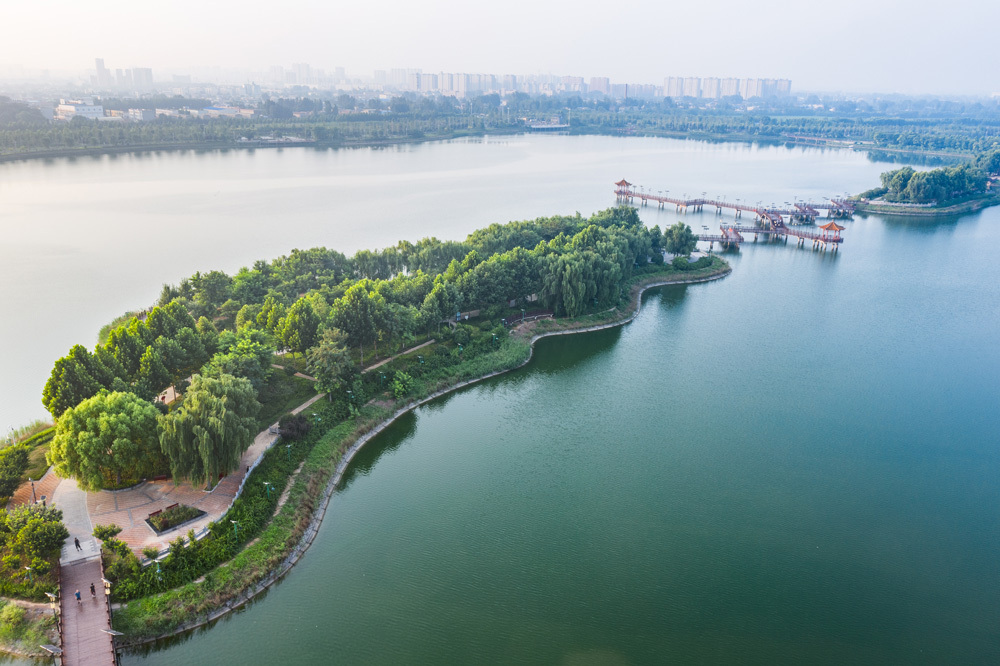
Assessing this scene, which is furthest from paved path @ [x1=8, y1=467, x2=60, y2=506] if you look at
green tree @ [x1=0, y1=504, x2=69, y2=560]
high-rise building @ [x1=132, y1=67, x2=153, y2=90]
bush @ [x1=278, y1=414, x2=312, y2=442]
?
high-rise building @ [x1=132, y1=67, x2=153, y2=90]

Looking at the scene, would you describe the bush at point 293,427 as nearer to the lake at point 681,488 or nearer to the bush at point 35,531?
the lake at point 681,488

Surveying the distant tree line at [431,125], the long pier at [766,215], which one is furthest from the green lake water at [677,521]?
the distant tree line at [431,125]

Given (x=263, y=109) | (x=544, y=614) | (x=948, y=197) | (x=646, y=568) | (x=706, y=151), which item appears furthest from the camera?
(x=263, y=109)

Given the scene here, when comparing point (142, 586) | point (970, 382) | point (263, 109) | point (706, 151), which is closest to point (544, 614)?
point (142, 586)

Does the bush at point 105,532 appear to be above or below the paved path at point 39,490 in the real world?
below

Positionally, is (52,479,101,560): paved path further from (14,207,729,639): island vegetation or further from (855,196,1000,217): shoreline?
(855,196,1000,217): shoreline

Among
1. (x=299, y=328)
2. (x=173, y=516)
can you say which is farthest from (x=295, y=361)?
(x=173, y=516)

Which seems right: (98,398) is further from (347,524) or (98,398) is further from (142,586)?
(347,524)
